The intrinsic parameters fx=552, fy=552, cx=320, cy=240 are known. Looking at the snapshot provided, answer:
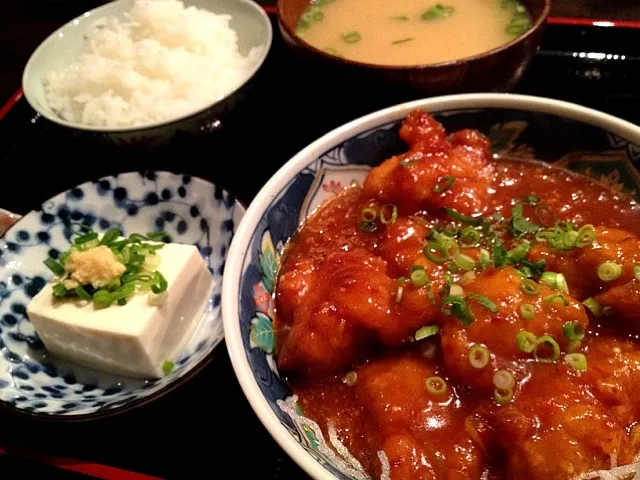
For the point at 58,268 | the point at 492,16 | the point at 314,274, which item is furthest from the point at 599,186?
the point at 58,268

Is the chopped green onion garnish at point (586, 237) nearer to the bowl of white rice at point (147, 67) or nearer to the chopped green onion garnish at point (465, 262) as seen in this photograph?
the chopped green onion garnish at point (465, 262)

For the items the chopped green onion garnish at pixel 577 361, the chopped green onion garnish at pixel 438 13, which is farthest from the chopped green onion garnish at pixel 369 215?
the chopped green onion garnish at pixel 438 13

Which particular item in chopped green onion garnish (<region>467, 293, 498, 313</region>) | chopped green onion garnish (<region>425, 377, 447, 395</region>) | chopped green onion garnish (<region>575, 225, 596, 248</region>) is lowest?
chopped green onion garnish (<region>425, 377, 447, 395</region>)

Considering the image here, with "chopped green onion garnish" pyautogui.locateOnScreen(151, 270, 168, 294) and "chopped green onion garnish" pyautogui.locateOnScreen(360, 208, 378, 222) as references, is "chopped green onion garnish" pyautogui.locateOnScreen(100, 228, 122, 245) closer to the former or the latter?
"chopped green onion garnish" pyautogui.locateOnScreen(151, 270, 168, 294)

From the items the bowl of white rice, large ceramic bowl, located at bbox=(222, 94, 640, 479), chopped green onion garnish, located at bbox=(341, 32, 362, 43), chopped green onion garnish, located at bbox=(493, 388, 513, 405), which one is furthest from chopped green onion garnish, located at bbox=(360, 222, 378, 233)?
chopped green onion garnish, located at bbox=(341, 32, 362, 43)

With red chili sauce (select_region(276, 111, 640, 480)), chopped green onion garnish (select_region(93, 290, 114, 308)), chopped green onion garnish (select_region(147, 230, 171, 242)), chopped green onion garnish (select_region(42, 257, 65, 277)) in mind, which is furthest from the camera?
chopped green onion garnish (select_region(147, 230, 171, 242))

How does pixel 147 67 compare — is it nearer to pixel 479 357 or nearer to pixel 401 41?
pixel 401 41
